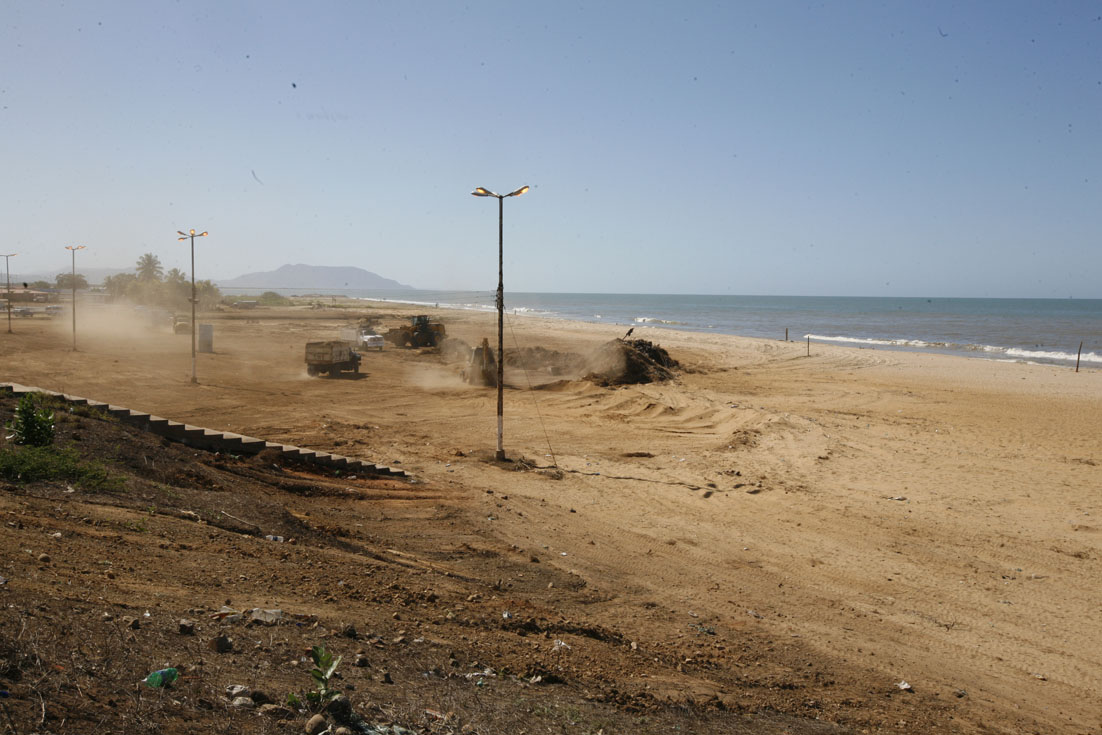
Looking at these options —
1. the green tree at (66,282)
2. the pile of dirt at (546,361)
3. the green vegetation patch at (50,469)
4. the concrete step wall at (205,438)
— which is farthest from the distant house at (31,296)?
the green vegetation patch at (50,469)

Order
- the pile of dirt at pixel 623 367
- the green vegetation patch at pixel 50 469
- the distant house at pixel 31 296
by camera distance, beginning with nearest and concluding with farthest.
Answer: the green vegetation patch at pixel 50 469 → the pile of dirt at pixel 623 367 → the distant house at pixel 31 296

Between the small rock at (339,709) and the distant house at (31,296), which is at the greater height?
the distant house at (31,296)

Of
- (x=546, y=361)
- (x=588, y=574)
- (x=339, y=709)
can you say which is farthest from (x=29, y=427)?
(x=546, y=361)

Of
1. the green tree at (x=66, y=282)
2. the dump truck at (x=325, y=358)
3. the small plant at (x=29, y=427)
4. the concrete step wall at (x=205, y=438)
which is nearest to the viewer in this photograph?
the small plant at (x=29, y=427)

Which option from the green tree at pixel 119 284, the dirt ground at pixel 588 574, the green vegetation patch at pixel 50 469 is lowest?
the dirt ground at pixel 588 574

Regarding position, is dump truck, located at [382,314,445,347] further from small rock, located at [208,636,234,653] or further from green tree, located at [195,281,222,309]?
green tree, located at [195,281,222,309]

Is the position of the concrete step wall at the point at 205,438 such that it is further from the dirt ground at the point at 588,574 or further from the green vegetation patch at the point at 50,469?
the green vegetation patch at the point at 50,469

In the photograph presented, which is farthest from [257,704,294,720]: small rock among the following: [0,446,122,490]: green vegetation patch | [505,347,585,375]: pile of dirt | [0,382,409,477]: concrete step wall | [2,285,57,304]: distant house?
[2,285,57,304]: distant house

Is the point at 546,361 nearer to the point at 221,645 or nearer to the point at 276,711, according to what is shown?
the point at 221,645

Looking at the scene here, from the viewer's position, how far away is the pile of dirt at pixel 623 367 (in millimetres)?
31062

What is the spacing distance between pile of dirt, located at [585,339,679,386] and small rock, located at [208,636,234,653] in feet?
82.5

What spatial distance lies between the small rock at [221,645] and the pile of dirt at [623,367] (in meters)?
25.2

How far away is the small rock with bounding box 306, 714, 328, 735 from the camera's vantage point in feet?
14.5

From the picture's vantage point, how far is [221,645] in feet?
17.9
